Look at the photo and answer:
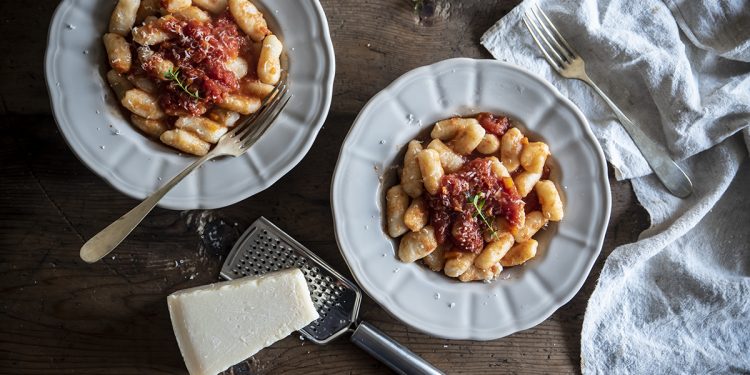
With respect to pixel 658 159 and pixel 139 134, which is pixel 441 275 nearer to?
pixel 658 159

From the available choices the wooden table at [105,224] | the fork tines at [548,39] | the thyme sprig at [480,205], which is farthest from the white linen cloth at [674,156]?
the wooden table at [105,224]

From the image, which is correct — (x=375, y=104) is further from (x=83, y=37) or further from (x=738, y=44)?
(x=738, y=44)

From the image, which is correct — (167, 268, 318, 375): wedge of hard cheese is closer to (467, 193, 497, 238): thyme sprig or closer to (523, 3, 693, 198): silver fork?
(467, 193, 497, 238): thyme sprig

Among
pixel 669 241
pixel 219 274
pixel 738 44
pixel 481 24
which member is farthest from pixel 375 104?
pixel 738 44

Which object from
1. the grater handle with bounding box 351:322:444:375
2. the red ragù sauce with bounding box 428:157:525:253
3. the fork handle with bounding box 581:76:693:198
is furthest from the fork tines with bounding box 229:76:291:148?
the fork handle with bounding box 581:76:693:198

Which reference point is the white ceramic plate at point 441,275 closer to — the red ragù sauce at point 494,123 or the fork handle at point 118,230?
the red ragù sauce at point 494,123

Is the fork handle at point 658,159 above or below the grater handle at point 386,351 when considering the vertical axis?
above
